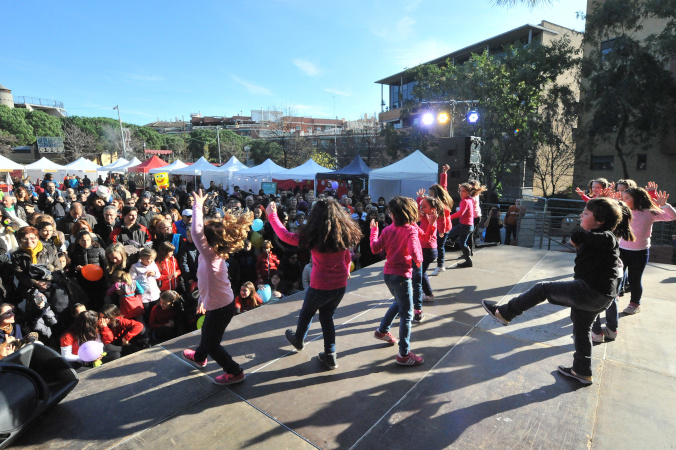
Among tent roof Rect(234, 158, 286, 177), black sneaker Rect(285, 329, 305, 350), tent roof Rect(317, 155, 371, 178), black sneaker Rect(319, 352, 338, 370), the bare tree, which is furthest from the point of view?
the bare tree

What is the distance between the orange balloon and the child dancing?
529 centimetres

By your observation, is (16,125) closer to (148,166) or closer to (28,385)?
(148,166)

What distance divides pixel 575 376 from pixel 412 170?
1105 cm

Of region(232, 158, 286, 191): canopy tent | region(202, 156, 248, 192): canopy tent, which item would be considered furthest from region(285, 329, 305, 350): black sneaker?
region(202, 156, 248, 192): canopy tent

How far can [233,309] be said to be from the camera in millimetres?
2854

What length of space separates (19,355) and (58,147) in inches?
2476

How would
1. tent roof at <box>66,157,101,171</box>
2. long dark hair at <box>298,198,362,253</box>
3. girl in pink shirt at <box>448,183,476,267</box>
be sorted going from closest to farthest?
long dark hair at <box>298,198,362,253</box> < girl in pink shirt at <box>448,183,476,267</box> < tent roof at <box>66,157,101,171</box>

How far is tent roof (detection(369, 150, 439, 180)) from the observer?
13.1 metres

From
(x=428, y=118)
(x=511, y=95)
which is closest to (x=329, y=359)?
(x=428, y=118)

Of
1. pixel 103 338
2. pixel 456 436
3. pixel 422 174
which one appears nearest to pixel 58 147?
pixel 422 174

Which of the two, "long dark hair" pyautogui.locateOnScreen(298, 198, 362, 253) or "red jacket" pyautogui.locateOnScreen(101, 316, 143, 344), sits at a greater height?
"long dark hair" pyautogui.locateOnScreen(298, 198, 362, 253)

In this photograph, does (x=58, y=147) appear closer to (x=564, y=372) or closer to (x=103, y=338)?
(x=103, y=338)

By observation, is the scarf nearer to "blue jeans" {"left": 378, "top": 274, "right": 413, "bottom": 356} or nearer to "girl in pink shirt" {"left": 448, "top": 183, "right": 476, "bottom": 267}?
"blue jeans" {"left": 378, "top": 274, "right": 413, "bottom": 356}

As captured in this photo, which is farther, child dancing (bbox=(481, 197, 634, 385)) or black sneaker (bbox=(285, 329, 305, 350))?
black sneaker (bbox=(285, 329, 305, 350))
